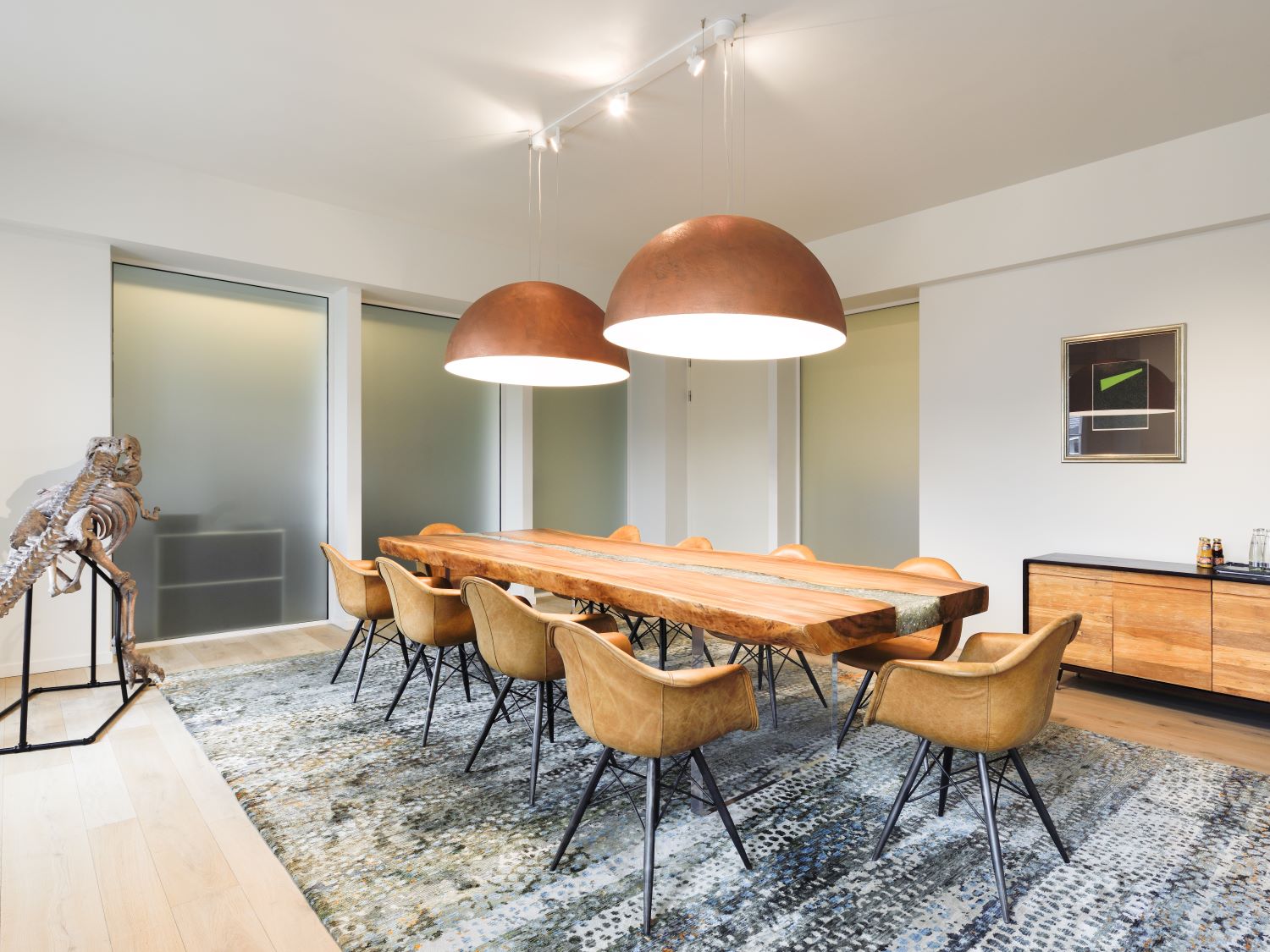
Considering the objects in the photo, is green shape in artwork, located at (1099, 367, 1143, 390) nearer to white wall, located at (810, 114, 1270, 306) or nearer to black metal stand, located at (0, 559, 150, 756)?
white wall, located at (810, 114, 1270, 306)

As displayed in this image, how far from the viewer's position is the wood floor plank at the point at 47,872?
172cm

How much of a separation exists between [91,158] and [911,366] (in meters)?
5.21

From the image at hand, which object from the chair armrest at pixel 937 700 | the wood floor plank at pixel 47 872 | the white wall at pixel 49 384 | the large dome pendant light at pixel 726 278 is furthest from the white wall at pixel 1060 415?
the white wall at pixel 49 384

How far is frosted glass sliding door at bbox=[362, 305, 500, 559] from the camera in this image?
205 inches

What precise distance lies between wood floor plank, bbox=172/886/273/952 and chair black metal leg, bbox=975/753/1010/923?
1796mm

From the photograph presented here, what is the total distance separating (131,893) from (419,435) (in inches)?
152

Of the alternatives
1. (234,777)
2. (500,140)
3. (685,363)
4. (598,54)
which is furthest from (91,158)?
(685,363)

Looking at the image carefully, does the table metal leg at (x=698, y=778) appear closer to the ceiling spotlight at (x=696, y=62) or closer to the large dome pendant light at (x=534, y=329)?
the large dome pendant light at (x=534, y=329)

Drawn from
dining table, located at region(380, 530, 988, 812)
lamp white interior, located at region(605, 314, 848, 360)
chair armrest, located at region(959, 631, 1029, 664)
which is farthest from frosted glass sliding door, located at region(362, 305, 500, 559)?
chair armrest, located at region(959, 631, 1029, 664)

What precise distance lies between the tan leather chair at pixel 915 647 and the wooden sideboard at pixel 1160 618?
1.17 metres

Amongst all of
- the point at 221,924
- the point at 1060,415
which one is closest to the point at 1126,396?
the point at 1060,415

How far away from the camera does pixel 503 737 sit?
2.95 metres

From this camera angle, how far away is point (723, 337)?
285cm

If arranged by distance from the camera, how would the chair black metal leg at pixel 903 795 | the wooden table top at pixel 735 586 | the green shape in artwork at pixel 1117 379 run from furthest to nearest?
the green shape in artwork at pixel 1117 379, the chair black metal leg at pixel 903 795, the wooden table top at pixel 735 586
